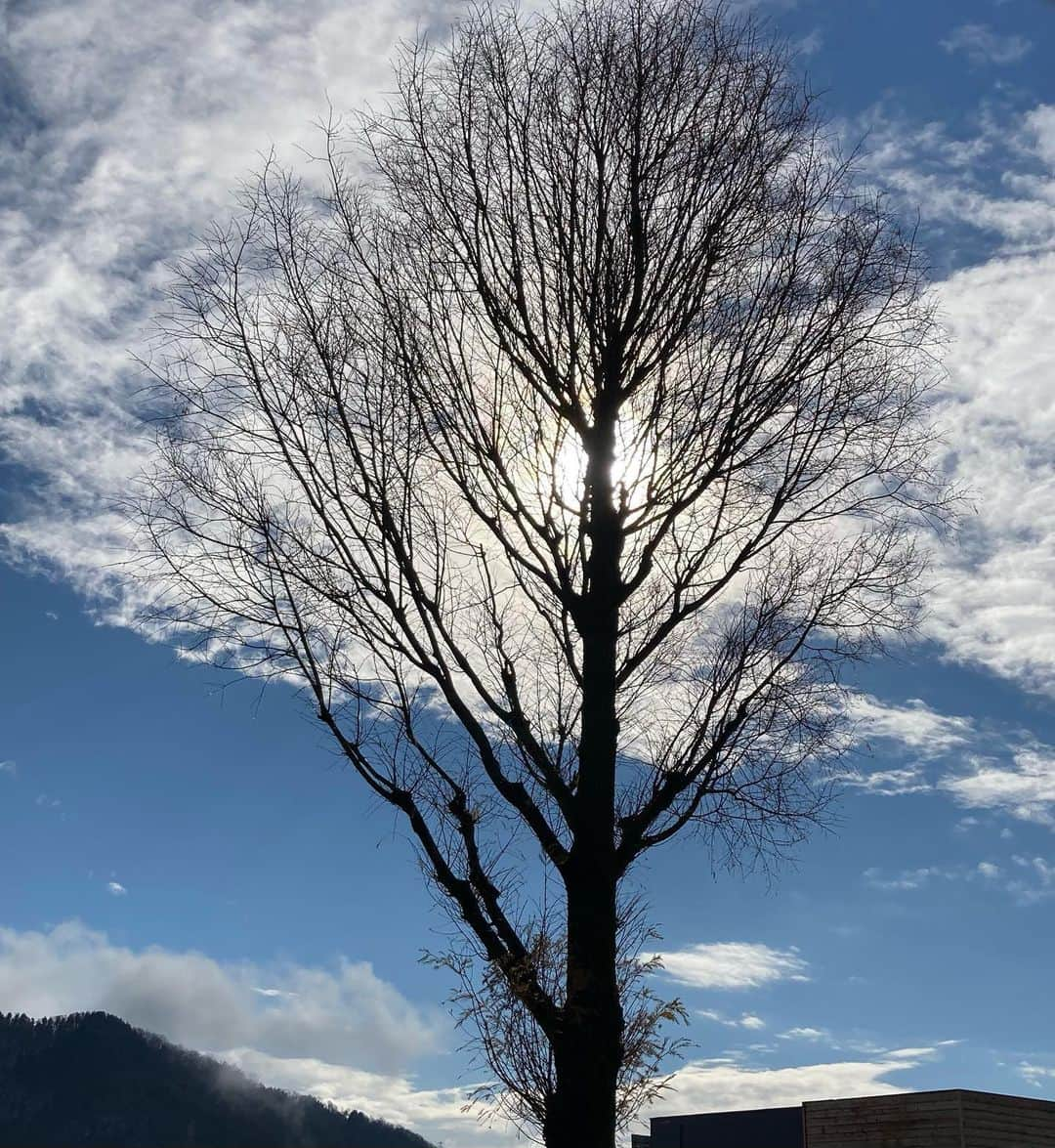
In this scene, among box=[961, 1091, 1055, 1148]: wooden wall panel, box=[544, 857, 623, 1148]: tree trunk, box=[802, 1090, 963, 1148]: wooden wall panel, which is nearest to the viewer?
box=[544, 857, 623, 1148]: tree trunk

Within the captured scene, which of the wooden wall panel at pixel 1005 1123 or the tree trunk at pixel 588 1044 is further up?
the wooden wall panel at pixel 1005 1123

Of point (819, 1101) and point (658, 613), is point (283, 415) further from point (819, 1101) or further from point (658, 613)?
point (819, 1101)

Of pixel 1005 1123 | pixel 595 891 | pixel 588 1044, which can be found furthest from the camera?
pixel 1005 1123

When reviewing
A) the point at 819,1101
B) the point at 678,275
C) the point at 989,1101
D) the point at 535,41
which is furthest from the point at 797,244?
the point at 819,1101

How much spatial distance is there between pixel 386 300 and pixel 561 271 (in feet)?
4.97

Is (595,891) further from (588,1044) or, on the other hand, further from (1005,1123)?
(1005,1123)

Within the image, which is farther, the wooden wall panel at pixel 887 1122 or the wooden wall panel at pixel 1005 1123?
the wooden wall panel at pixel 887 1122

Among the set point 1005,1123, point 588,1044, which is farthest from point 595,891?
point 1005,1123

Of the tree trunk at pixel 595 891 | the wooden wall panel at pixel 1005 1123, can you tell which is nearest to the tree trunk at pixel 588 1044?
the tree trunk at pixel 595 891

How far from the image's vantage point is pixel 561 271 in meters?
8.89

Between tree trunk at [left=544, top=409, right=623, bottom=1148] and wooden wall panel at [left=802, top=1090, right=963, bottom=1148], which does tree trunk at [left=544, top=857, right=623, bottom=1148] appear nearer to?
tree trunk at [left=544, top=409, right=623, bottom=1148]

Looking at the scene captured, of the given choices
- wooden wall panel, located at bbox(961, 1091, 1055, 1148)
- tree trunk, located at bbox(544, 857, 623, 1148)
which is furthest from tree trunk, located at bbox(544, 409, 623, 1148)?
wooden wall panel, located at bbox(961, 1091, 1055, 1148)

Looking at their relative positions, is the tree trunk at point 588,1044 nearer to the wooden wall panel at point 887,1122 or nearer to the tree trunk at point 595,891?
the tree trunk at point 595,891

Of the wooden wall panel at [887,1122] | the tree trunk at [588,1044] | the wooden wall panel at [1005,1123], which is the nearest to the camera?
the tree trunk at [588,1044]
